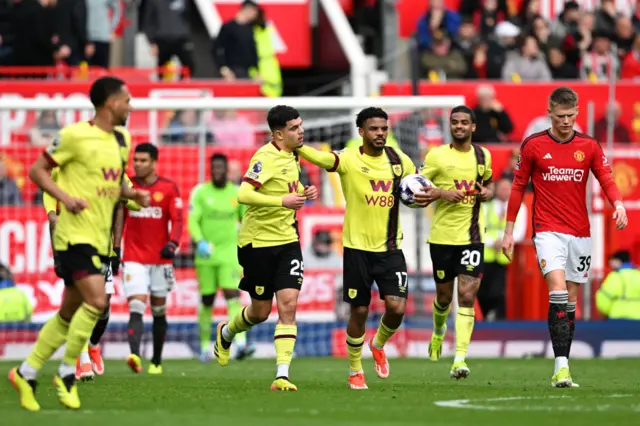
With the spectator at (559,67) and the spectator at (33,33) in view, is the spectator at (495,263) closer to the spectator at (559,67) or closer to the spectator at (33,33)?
the spectator at (559,67)

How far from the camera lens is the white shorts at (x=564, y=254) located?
43.5ft

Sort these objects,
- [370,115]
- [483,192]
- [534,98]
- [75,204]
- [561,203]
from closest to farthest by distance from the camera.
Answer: [75,204] → [561,203] → [370,115] → [483,192] → [534,98]

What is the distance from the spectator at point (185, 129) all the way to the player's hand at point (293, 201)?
31.6 feet

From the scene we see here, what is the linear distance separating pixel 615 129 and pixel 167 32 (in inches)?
298

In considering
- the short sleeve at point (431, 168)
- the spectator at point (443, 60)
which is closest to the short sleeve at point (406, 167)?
the short sleeve at point (431, 168)

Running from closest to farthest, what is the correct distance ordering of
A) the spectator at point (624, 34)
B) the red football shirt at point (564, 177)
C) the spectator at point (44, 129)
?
the red football shirt at point (564, 177) → the spectator at point (44, 129) → the spectator at point (624, 34)

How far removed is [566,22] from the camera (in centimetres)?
2888

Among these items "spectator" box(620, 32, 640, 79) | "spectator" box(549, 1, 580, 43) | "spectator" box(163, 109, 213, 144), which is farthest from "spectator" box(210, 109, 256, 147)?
"spectator" box(620, 32, 640, 79)

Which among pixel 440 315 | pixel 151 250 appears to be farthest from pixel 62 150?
pixel 151 250

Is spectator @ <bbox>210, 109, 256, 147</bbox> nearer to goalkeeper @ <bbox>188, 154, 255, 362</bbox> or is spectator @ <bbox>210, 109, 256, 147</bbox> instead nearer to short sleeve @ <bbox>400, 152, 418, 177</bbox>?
goalkeeper @ <bbox>188, 154, 255, 362</bbox>

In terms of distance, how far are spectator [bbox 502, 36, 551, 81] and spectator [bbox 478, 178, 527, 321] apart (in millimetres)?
5260

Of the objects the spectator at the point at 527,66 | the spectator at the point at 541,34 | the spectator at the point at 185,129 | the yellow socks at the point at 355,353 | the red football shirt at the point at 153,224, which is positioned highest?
the spectator at the point at 541,34

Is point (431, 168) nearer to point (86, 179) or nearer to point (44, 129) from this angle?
point (86, 179)

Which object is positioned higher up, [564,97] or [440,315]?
[564,97]
